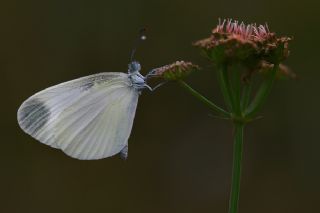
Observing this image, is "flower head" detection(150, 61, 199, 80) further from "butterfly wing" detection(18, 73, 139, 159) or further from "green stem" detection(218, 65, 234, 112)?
"butterfly wing" detection(18, 73, 139, 159)

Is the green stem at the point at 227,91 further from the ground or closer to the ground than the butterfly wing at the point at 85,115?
further from the ground

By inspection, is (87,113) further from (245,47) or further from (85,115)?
(245,47)

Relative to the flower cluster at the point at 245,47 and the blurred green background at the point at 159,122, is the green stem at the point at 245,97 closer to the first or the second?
the flower cluster at the point at 245,47

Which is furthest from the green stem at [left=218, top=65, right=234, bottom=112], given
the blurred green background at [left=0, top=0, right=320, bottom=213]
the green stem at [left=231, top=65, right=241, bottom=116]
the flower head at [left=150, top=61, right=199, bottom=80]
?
the blurred green background at [left=0, top=0, right=320, bottom=213]

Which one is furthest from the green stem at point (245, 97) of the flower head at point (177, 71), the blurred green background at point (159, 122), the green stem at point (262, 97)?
the blurred green background at point (159, 122)

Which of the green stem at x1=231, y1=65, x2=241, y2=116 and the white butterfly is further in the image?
the white butterfly

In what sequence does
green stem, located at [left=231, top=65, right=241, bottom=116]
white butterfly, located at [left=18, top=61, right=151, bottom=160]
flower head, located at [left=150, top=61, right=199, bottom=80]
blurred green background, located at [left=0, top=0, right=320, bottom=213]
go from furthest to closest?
blurred green background, located at [left=0, top=0, right=320, bottom=213], white butterfly, located at [left=18, top=61, right=151, bottom=160], flower head, located at [left=150, top=61, right=199, bottom=80], green stem, located at [left=231, top=65, right=241, bottom=116]

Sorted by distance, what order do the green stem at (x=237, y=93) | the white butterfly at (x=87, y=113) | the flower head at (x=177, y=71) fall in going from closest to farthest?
1. the green stem at (x=237, y=93)
2. the flower head at (x=177, y=71)
3. the white butterfly at (x=87, y=113)
